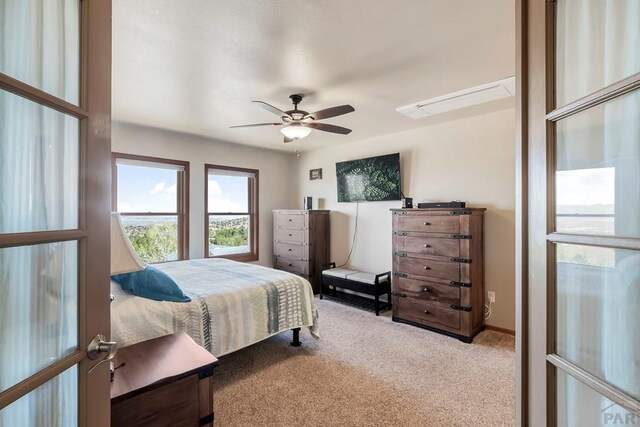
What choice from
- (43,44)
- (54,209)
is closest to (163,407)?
(54,209)

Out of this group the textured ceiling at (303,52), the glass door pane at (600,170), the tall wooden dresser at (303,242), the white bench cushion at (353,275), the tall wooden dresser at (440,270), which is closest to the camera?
the glass door pane at (600,170)

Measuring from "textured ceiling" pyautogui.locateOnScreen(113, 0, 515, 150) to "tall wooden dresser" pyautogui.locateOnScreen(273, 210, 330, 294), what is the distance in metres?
1.98

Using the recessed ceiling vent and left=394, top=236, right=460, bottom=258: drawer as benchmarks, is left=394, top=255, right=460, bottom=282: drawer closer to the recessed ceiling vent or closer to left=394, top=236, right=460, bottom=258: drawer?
left=394, top=236, right=460, bottom=258: drawer

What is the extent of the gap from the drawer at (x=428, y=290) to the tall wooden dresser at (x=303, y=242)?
1530mm

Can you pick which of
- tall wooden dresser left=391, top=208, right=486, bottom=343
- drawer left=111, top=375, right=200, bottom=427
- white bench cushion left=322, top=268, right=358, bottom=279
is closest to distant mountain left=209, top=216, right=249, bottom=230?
white bench cushion left=322, top=268, right=358, bottom=279

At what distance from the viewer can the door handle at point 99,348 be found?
0.81 m

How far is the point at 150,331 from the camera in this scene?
1891mm

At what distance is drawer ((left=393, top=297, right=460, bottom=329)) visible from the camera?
10.3 feet

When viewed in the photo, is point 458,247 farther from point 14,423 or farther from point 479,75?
point 14,423

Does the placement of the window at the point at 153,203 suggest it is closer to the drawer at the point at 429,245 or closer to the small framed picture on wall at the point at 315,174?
the small framed picture on wall at the point at 315,174

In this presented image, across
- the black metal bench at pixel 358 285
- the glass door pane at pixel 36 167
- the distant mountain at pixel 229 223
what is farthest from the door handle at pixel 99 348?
the distant mountain at pixel 229 223

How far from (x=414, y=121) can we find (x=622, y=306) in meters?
3.31

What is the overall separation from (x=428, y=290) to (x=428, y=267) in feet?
0.85

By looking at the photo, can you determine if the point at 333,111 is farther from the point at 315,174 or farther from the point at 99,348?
the point at 315,174
